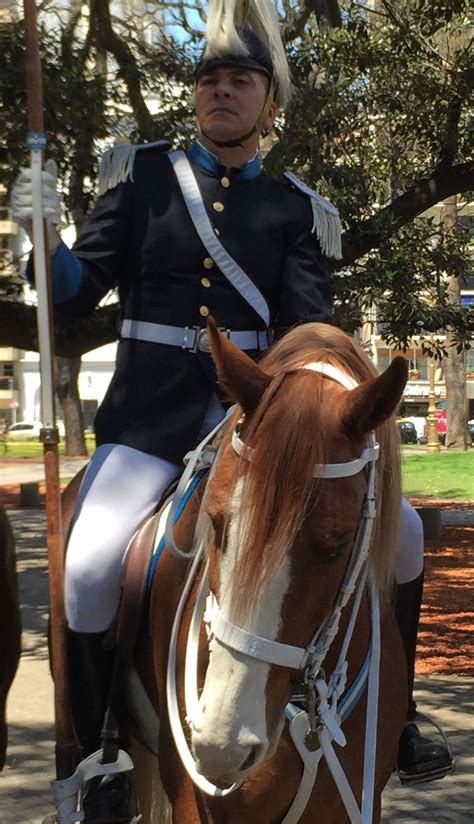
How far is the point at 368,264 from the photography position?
1149 cm

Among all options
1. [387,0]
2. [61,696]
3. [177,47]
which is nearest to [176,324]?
[61,696]

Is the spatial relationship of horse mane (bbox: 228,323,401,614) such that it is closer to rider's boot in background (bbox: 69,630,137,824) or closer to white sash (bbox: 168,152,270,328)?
white sash (bbox: 168,152,270,328)

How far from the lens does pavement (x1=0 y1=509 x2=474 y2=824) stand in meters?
5.47

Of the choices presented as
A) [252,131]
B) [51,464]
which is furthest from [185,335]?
[252,131]

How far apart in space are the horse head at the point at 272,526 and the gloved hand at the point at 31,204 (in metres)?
0.98

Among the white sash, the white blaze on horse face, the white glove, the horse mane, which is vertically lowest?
the white blaze on horse face

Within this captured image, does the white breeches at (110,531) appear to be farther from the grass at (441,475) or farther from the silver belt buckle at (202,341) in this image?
the grass at (441,475)

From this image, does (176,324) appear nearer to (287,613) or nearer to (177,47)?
(287,613)

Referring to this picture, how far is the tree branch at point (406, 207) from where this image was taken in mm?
11055

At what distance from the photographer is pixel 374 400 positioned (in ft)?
8.09

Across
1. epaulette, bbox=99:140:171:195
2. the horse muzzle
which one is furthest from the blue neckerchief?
the horse muzzle

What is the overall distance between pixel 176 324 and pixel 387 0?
10648 millimetres

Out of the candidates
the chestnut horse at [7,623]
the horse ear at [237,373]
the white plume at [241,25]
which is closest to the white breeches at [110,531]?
the horse ear at [237,373]

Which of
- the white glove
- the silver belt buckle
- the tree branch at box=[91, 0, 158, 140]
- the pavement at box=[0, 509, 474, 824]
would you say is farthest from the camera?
the tree branch at box=[91, 0, 158, 140]
